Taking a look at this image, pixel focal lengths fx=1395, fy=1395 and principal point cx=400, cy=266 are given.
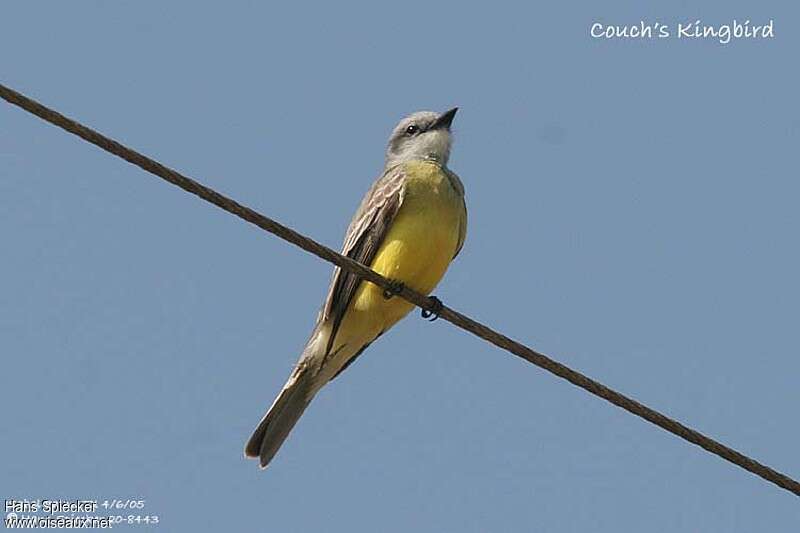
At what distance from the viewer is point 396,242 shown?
26.8 ft

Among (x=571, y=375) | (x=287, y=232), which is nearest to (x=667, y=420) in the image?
(x=571, y=375)

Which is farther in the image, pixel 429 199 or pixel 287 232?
pixel 429 199

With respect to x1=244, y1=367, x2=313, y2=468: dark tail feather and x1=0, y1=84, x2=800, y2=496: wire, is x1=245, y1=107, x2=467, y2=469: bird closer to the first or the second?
x1=244, y1=367, x2=313, y2=468: dark tail feather

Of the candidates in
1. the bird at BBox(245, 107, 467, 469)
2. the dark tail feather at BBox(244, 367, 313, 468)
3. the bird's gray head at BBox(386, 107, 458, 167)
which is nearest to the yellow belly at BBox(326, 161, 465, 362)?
the bird at BBox(245, 107, 467, 469)

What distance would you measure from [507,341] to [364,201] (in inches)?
115

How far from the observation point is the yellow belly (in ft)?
26.5

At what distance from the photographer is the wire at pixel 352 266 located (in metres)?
5.16

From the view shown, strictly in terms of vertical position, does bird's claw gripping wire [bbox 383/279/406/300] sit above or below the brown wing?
below

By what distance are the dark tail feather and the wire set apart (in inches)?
99.2

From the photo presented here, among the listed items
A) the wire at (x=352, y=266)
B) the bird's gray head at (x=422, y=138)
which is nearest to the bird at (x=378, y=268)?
the bird's gray head at (x=422, y=138)

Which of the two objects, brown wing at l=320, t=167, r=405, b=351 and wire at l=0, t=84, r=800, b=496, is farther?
brown wing at l=320, t=167, r=405, b=351

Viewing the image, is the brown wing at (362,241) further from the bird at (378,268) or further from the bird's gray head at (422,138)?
the bird's gray head at (422,138)

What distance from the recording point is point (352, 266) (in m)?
6.14

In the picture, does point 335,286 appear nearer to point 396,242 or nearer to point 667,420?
point 396,242
